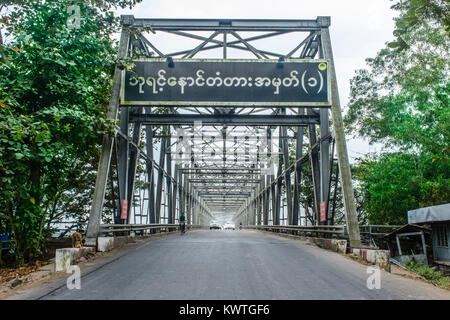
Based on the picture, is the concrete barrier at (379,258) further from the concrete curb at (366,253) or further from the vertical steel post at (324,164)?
the vertical steel post at (324,164)

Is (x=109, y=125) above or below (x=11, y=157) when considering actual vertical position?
above

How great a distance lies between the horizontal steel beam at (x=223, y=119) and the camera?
13.4 meters

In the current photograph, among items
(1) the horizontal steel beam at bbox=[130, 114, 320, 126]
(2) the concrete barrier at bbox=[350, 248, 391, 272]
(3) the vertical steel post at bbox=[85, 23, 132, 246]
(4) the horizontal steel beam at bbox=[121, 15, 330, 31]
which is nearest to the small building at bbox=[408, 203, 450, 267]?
(1) the horizontal steel beam at bbox=[130, 114, 320, 126]

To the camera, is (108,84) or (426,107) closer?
(108,84)

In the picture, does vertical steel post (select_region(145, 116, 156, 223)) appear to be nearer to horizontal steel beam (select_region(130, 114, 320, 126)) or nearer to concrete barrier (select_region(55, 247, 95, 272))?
horizontal steel beam (select_region(130, 114, 320, 126))

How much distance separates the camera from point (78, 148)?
33.2 feet

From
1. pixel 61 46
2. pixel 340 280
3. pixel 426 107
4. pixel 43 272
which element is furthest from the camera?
pixel 426 107

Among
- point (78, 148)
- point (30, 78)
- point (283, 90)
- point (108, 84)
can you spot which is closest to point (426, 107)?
point (283, 90)

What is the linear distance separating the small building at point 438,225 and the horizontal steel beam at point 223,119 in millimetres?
5813

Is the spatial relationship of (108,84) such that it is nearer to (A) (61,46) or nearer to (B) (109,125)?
(B) (109,125)

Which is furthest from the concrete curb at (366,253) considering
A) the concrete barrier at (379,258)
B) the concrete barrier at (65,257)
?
the concrete barrier at (65,257)

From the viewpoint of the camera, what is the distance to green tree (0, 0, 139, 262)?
25.3ft
